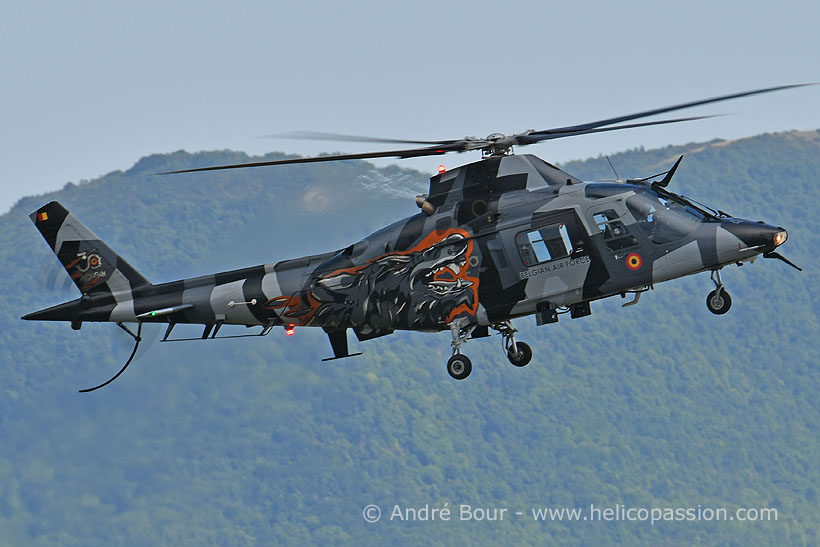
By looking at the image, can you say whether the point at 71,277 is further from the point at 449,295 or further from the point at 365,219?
the point at 365,219

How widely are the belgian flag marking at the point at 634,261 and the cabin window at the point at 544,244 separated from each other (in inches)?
55.4

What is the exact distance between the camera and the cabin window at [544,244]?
3203 cm

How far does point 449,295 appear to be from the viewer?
33.0 metres

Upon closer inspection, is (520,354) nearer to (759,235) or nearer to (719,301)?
(719,301)

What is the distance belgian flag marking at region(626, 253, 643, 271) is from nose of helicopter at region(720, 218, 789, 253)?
2.10m

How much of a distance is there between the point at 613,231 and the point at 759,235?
3.35 m

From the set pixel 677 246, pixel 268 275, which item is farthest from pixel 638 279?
pixel 268 275

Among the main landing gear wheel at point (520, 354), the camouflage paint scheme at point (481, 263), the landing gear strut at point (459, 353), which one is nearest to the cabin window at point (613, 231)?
the camouflage paint scheme at point (481, 263)

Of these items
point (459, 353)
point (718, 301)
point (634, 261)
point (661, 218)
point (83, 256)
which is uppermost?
point (661, 218)

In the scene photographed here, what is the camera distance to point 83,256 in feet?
124

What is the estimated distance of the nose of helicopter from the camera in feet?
101

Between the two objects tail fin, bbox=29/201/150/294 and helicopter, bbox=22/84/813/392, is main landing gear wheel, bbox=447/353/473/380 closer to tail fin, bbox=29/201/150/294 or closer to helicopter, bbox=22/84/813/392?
helicopter, bbox=22/84/813/392

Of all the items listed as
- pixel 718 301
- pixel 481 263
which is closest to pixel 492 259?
pixel 481 263

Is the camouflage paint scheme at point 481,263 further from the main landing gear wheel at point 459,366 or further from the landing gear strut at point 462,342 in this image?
the main landing gear wheel at point 459,366
